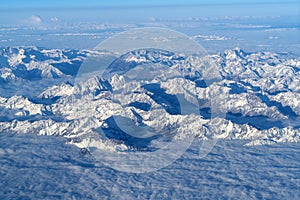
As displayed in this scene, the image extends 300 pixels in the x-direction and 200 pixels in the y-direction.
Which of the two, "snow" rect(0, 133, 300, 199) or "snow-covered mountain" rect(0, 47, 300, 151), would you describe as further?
"snow-covered mountain" rect(0, 47, 300, 151)

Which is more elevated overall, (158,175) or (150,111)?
(150,111)

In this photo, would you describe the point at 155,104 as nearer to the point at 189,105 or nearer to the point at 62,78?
the point at 189,105

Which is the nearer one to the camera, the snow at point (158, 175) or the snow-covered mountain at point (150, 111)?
the snow at point (158, 175)

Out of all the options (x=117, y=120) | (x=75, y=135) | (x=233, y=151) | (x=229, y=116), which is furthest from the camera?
(x=229, y=116)

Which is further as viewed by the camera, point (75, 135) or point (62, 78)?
point (62, 78)

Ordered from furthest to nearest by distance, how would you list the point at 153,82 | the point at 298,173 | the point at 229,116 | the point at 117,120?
the point at 153,82 → the point at 229,116 → the point at 117,120 → the point at 298,173

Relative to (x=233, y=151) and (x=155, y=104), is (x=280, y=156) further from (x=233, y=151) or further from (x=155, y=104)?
(x=155, y=104)

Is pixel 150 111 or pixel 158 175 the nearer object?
pixel 158 175

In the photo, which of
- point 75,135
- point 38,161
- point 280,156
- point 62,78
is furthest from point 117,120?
point 62,78

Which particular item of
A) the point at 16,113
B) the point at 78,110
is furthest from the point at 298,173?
the point at 16,113
